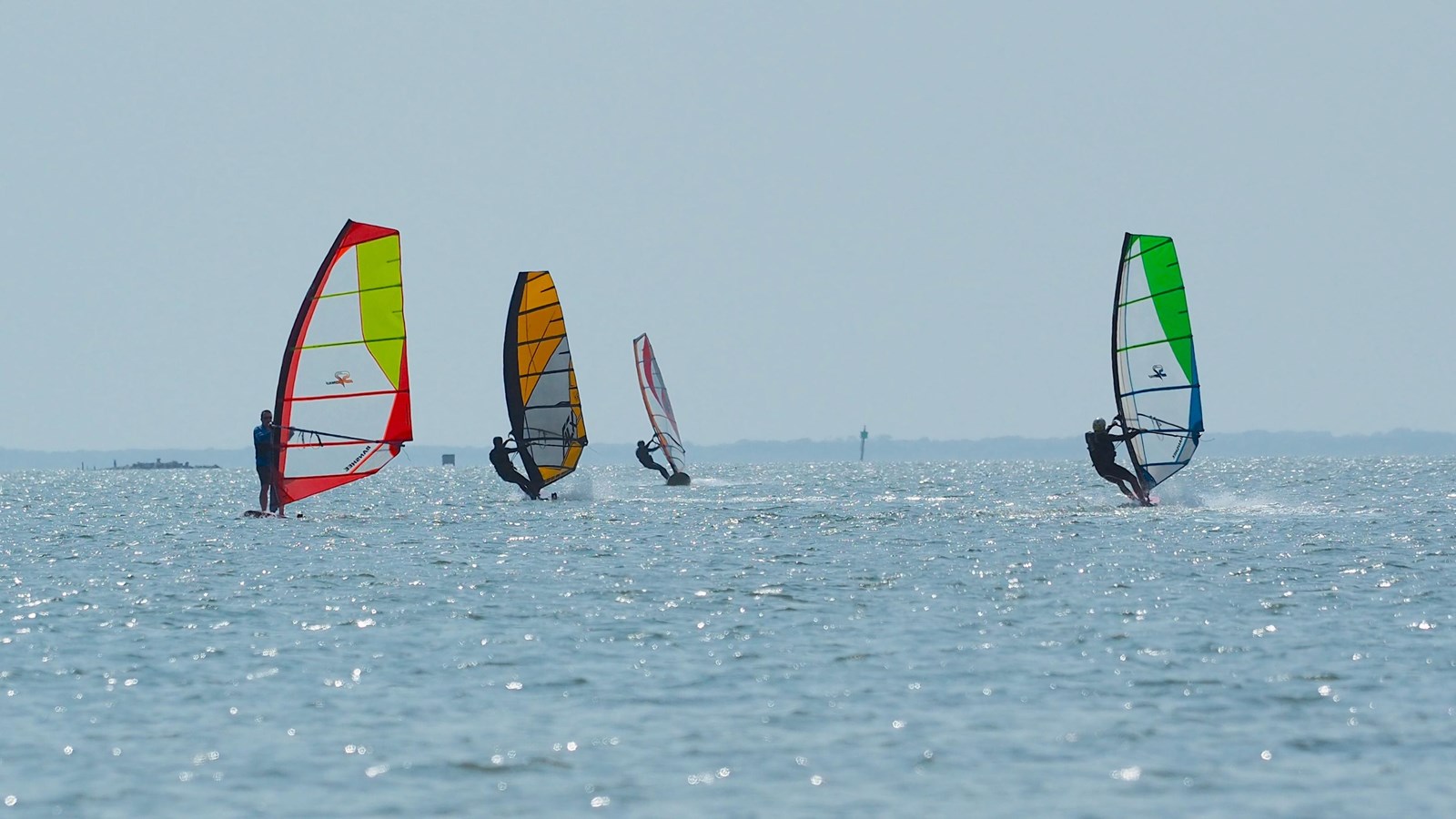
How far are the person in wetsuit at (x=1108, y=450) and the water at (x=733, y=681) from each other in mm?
8003

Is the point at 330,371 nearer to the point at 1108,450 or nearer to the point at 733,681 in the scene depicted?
the point at 1108,450

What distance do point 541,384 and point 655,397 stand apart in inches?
484

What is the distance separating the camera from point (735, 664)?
46.2ft

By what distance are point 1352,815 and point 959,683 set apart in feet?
14.0

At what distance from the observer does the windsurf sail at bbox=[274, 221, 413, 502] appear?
30.4 m

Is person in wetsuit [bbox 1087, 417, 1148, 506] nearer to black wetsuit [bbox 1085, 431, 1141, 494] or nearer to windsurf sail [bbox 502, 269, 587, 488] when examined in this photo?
black wetsuit [bbox 1085, 431, 1141, 494]

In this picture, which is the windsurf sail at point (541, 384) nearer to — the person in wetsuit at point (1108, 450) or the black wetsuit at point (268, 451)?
the black wetsuit at point (268, 451)

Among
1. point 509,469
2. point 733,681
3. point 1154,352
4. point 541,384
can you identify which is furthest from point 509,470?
point 733,681

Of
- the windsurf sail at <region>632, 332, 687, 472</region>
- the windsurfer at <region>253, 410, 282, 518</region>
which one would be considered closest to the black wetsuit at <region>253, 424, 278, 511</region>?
the windsurfer at <region>253, 410, 282, 518</region>

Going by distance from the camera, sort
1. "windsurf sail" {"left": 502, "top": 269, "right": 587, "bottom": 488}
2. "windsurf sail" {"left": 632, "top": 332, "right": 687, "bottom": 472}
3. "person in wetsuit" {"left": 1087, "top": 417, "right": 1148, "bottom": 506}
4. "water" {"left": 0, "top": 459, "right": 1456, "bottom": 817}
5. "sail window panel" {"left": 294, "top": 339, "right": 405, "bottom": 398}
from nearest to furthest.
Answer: "water" {"left": 0, "top": 459, "right": 1456, "bottom": 817} < "sail window panel" {"left": 294, "top": 339, "right": 405, "bottom": 398} < "person in wetsuit" {"left": 1087, "top": 417, "right": 1148, "bottom": 506} < "windsurf sail" {"left": 502, "top": 269, "right": 587, "bottom": 488} < "windsurf sail" {"left": 632, "top": 332, "right": 687, "bottom": 472}

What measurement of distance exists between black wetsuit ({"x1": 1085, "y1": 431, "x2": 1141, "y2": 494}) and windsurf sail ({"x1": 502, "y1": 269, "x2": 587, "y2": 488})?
1373 centimetres

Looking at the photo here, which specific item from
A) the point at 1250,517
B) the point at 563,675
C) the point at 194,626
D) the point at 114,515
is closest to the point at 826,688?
the point at 563,675

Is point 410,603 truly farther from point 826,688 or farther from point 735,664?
point 826,688

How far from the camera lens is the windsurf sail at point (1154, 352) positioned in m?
36.1
